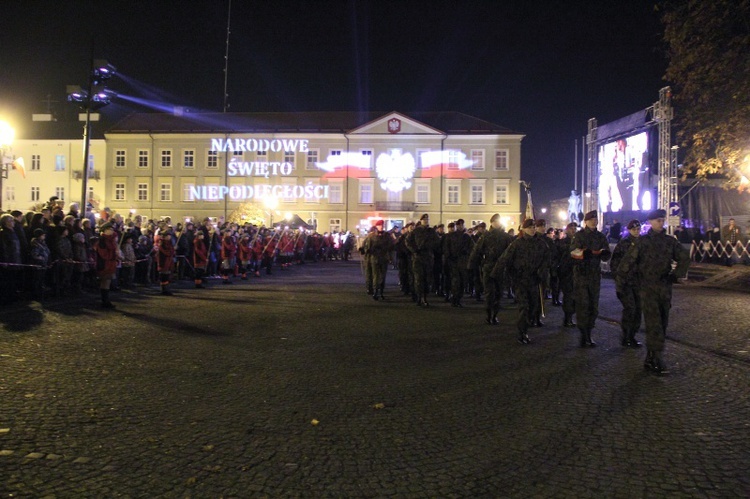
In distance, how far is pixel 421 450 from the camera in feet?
15.5

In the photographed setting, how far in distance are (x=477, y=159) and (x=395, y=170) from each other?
892cm

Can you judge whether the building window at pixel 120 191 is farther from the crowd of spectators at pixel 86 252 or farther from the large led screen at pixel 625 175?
the large led screen at pixel 625 175

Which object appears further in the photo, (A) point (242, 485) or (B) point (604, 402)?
(B) point (604, 402)

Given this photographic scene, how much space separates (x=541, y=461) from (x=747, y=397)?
11.2 feet

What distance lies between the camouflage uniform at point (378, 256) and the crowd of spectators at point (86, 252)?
218 inches

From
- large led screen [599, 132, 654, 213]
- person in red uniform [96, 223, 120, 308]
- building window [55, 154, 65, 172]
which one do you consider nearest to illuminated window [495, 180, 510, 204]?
large led screen [599, 132, 654, 213]

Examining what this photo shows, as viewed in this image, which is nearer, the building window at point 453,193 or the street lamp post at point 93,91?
the street lamp post at point 93,91

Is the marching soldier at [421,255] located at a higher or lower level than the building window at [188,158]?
lower

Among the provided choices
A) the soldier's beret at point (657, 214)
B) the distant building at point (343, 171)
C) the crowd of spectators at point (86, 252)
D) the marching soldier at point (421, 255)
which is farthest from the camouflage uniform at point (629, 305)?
the distant building at point (343, 171)

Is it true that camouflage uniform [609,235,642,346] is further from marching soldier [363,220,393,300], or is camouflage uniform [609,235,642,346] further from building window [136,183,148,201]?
building window [136,183,148,201]

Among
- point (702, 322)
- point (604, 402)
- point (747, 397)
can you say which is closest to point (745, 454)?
point (604, 402)

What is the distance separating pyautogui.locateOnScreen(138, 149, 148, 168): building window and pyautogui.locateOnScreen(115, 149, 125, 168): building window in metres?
1.89

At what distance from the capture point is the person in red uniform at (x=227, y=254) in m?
20.4

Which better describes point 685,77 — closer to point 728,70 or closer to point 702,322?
point 728,70
